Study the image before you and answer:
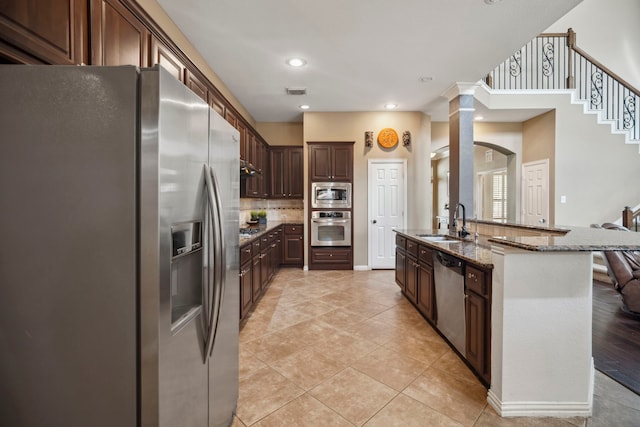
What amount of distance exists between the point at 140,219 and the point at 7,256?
0.44 meters

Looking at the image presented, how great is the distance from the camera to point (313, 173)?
17.7ft

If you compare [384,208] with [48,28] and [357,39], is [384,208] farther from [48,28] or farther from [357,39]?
[48,28]

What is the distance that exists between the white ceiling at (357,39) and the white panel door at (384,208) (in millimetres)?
1510

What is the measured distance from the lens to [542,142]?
556cm

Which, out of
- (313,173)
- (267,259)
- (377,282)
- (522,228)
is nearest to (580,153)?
(522,228)

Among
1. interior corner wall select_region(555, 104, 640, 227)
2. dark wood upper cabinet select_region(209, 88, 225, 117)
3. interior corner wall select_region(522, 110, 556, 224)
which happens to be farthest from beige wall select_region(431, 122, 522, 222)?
dark wood upper cabinet select_region(209, 88, 225, 117)

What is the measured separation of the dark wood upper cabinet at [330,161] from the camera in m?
5.39

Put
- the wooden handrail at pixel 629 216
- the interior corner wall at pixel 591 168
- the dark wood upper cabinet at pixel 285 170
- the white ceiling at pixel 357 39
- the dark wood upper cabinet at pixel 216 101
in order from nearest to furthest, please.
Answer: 1. the white ceiling at pixel 357 39
2. the dark wood upper cabinet at pixel 216 101
3. the wooden handrail at pixel 629 216
4. the interior corner wall at pixel 591 168
5. the dark wood upper cabinet at pixel 285 170

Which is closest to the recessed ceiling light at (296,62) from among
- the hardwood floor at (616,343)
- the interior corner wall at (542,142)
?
the hardwood floor at (616,343)

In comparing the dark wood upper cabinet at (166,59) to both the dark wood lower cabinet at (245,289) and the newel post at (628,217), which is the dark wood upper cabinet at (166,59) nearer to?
the dark wood lower cabinet at (245,289)

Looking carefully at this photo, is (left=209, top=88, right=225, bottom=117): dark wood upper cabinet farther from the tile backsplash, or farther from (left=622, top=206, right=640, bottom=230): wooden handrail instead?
(left=622, top=206, right=640, bottom=230): wooden handrail

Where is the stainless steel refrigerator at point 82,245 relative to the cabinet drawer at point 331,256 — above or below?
above

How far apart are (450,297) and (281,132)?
4983 millimetres

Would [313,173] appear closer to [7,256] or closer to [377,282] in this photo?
[377,282]
